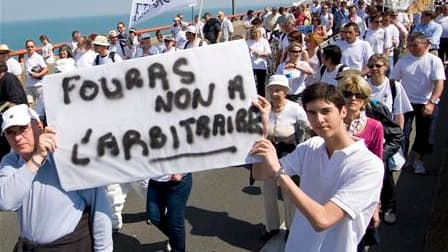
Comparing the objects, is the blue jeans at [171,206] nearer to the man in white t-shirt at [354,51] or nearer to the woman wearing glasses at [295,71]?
the woman wearing glasses at [295,71]

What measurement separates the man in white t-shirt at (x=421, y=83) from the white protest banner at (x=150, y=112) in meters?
3.98

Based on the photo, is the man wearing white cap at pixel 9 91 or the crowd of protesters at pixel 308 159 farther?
the man wearing white cap at pixel 9 91

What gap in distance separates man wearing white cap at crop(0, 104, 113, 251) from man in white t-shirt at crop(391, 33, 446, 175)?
14.8 ft

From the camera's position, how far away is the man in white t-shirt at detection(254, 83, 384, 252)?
A: 2400 millimetres

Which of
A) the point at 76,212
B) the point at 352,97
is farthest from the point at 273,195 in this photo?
the point at 76,212

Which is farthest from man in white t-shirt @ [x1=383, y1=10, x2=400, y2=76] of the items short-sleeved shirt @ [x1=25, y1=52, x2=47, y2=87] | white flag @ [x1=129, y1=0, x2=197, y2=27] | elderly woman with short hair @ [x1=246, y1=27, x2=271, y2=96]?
short-sleeved shirt @ [x1=25, y1=52, x2=47, y2=87]

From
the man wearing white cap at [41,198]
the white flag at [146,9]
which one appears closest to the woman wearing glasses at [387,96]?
the white flag at [146,9]

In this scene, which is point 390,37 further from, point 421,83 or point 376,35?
point 421,83

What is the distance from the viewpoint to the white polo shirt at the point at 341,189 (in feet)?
8.02

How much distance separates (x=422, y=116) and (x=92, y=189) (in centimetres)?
492

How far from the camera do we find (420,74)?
252 inches

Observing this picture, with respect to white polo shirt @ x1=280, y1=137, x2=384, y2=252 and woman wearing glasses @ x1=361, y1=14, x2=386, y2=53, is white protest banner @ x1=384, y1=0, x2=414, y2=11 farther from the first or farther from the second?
white polo shirt @ x1=280, y1=137, x2=384, y2=252

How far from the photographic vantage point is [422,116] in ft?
21.5

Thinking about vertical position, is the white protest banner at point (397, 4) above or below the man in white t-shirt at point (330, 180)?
above
